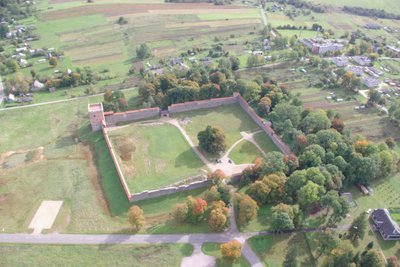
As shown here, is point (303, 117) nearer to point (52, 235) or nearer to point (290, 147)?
point (290, 147)

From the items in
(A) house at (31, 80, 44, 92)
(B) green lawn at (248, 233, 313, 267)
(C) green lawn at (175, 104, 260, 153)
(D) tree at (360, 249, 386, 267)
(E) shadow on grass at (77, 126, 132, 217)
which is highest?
(A) house at (31, 80, 44, 92)

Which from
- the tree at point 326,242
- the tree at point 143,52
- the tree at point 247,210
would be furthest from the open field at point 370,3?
the tree at point 326,242

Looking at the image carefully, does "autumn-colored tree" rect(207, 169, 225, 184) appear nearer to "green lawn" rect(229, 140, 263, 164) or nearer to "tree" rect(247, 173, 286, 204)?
"tree" rect(247, 173, 286, 204)

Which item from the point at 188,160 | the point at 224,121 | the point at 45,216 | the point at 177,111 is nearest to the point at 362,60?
the point at 224,121

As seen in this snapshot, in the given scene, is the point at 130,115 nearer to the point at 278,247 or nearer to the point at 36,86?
the point at 36,86

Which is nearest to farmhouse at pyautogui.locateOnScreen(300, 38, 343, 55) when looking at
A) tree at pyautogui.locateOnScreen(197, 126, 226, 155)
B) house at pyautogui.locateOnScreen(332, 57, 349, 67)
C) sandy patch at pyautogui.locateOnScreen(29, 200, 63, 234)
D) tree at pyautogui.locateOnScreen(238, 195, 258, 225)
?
house at pyautogui.locateOnScreen(332, 57, 349, 67)
